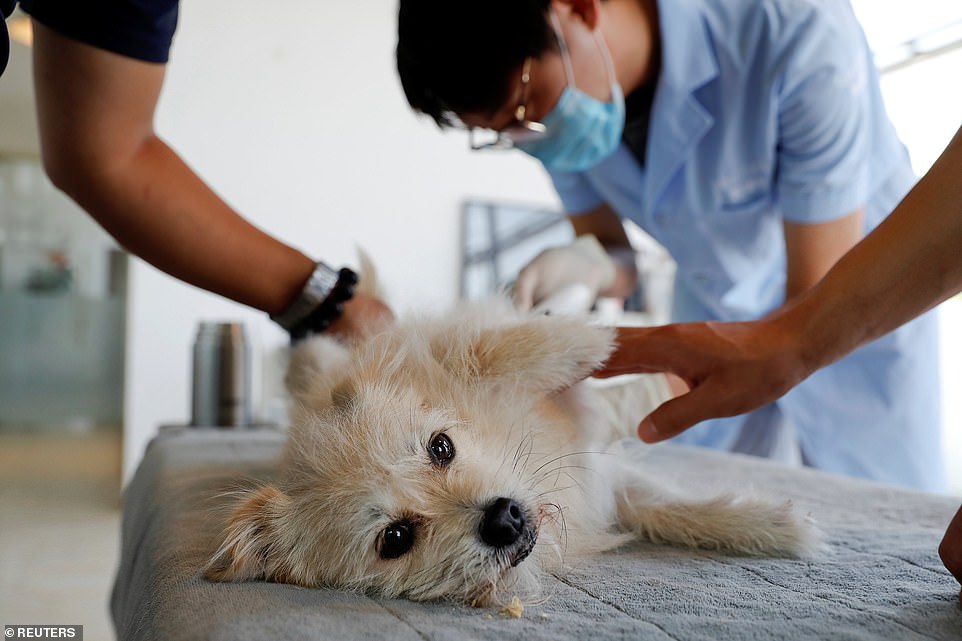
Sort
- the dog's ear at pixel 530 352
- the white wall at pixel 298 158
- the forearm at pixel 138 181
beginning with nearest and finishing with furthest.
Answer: the dog's ear at pixel 530 352
the forearm at pixel 138 181
the white wall at pixel 298 158

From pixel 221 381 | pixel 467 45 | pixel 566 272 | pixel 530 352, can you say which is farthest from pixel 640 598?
pixel 221 381

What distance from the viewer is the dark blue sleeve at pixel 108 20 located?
1073 mm

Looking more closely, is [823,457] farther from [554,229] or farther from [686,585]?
[554,229]

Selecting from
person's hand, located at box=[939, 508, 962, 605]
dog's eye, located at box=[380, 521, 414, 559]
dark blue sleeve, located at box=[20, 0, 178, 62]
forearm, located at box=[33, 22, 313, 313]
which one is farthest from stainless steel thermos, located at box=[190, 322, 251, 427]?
person's hand, located at box=[939, 508, 962, 605]

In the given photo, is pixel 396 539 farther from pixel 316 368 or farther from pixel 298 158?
pixel 298 158

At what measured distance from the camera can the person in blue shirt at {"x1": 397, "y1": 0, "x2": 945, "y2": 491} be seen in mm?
1448

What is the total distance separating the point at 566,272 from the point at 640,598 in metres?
1.25

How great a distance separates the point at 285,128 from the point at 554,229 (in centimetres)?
211

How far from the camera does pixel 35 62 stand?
3.84ft

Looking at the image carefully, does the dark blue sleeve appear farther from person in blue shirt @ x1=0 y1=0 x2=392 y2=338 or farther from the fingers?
the fingers

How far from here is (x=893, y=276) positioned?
84 cm

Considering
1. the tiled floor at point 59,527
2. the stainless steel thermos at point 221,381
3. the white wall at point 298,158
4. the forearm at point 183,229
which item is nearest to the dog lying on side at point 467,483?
the forearm at point 183,229

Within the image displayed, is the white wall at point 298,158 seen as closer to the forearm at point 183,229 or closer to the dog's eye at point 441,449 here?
the forearm at point 183,229

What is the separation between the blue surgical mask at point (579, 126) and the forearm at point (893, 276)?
791mm
